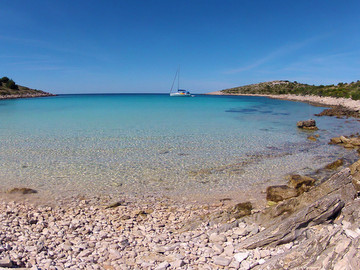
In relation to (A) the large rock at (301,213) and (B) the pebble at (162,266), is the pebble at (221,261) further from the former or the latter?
(B) the pebble at (162,266)

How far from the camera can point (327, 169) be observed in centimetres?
1362

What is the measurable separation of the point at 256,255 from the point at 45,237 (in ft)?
17.1

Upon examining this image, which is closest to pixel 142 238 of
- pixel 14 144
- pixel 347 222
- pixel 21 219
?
pixel 21 219

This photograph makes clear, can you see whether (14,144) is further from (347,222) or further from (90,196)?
(347,222)

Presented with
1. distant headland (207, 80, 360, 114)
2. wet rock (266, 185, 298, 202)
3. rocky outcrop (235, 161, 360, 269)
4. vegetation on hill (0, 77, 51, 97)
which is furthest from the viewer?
vegetation on hill (0, 77, 51, 97)

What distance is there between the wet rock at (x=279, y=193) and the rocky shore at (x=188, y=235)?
1759 mm

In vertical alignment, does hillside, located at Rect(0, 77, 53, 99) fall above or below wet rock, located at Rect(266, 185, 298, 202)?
above

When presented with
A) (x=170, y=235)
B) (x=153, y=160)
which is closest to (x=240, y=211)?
(x=170, y=235)

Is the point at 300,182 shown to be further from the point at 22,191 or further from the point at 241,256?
the point at 22,191

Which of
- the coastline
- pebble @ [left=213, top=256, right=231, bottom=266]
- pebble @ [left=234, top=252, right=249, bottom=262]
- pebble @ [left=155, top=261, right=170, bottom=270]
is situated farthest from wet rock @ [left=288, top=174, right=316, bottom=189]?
pebble @ [left=155, top=261, right=170, bottom=270]

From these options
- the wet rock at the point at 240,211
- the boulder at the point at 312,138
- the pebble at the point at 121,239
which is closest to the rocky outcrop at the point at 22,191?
the pebble at the point at 121,239

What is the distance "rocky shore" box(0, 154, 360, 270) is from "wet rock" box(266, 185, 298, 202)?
5.77 ft

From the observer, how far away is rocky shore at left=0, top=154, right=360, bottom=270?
540 cm

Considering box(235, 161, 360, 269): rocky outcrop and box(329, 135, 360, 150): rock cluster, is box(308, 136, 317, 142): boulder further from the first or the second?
box(235, 161, 360, 269): rocky outcrop
